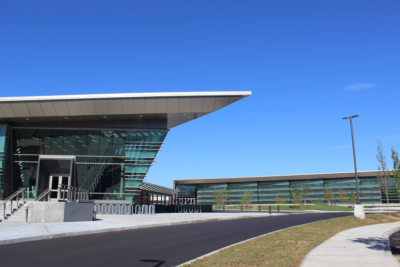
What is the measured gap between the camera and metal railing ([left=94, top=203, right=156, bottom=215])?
29.2 meters

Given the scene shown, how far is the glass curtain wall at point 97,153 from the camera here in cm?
3206

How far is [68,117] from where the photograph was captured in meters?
31.3

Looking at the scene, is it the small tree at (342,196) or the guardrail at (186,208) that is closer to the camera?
the guardrail at (186,208)

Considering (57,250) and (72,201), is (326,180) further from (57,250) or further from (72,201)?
(57,250)

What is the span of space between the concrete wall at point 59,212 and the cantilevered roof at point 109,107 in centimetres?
1130

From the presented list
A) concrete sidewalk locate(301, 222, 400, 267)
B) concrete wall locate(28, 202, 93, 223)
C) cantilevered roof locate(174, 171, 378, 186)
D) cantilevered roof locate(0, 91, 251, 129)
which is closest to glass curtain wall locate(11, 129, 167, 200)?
cantilevered roof locate(0, 91, 251, 129)

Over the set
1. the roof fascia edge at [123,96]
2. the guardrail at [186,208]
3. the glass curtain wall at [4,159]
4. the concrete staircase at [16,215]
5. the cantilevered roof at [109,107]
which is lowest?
the guardrail at [186,208]

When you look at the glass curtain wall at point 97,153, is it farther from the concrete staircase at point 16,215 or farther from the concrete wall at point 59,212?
the concrete wall at point 59,212

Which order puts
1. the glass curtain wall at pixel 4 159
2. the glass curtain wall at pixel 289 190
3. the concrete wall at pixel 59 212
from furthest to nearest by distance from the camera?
the glass curtain wall at pixel 289 190
the glass curtain wall at pixel 4 159
the concrete wall at pixel 59 212

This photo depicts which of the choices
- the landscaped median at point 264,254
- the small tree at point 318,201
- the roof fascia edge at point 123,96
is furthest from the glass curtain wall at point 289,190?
the landscaped median at point 264,254

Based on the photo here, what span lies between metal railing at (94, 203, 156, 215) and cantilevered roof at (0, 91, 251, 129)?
8.01 m

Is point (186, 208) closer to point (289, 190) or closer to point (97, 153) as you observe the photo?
point (97, 153)

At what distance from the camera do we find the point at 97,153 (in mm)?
32375

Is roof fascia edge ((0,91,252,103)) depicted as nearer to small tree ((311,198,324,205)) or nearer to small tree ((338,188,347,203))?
small tree ((338,188,347,203))
